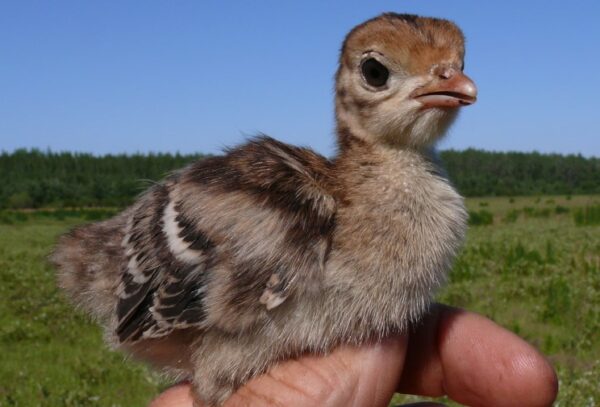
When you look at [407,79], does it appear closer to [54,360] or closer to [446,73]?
[446,73]

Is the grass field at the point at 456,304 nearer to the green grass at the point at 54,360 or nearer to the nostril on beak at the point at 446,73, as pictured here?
the green grass at the point at 54,360

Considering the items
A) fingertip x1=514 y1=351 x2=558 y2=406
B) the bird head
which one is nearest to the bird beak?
the bird head

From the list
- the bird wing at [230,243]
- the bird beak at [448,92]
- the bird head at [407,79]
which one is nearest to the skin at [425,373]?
the bird wing at [230,243]

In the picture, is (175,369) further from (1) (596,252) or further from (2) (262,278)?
(1) (596,252)

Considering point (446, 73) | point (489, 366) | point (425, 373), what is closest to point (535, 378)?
point (489, 366)

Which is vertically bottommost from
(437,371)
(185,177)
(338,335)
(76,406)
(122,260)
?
(76,406)

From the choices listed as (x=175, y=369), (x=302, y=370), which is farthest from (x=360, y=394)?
(x=175, y=369)
